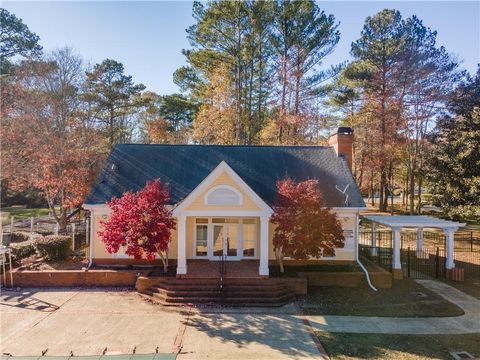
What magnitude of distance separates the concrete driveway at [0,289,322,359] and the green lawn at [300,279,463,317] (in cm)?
136

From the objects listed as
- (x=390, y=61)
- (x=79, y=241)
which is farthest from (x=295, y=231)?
(x=390, y=61)

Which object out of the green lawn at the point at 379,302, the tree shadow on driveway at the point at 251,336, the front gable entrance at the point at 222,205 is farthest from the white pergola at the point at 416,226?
the tree shadow on driveway at the point at 251,336

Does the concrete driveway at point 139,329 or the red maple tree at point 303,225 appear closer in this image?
the concrete driveway at point 139,329

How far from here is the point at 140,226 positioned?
1400 centimetres

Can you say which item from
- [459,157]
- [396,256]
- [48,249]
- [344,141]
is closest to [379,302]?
[396,256]

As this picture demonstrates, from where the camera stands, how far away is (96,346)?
994 cm

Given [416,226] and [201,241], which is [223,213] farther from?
[416,226]

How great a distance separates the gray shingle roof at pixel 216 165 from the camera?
17672mm

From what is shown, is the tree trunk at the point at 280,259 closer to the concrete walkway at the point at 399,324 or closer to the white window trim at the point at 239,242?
the white window trim at the point at 239,242

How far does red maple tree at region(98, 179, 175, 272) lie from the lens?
14031 millimetres

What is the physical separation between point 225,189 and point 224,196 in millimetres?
310

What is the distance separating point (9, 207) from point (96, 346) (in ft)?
146

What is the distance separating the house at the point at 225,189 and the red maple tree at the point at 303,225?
2.38 feet

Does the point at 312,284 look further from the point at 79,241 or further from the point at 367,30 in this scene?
the point at 367,30
